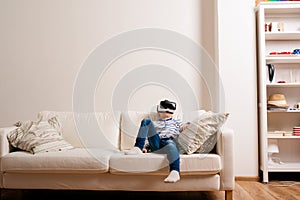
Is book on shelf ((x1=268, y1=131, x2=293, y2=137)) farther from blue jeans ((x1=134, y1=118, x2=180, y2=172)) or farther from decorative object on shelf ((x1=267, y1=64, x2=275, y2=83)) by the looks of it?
blue jeans ((x1=134, y1=118, x2=180, y2=172))

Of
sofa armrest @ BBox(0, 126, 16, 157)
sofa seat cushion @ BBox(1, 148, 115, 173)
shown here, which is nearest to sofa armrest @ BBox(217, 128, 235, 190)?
sofa seat cushion @ BBox(1, 148, 115, 173)

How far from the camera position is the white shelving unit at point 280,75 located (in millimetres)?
3705

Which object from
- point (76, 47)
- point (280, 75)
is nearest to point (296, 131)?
point (280, 75)

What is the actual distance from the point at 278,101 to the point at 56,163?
2.40 metres

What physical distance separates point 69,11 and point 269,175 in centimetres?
300

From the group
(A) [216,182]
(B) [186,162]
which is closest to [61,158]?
(B) [186,162]

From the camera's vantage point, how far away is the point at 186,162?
273cm

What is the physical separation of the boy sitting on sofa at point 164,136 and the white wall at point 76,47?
787 mm

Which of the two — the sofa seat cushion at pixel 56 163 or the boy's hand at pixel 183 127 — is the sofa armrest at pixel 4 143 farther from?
Result: the boy's hand at pixel 183 127

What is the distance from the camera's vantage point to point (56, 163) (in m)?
2.77

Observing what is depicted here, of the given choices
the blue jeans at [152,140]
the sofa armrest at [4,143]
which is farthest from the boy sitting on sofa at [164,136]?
the sofa armrest at [4,143]

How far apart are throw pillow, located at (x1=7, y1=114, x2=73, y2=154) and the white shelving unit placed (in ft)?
6.99

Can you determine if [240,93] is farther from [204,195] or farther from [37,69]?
[37,69]

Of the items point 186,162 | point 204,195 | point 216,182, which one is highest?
point 186,162
